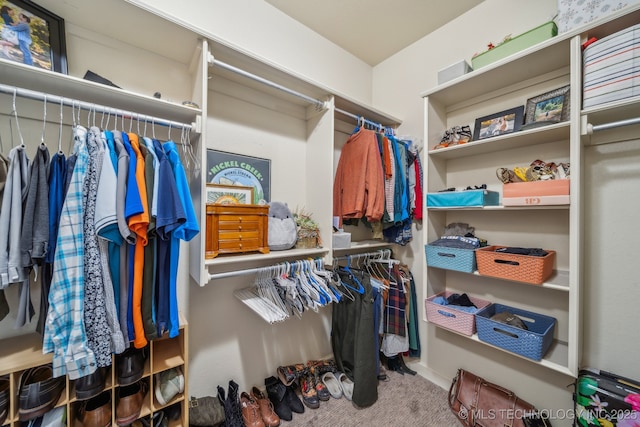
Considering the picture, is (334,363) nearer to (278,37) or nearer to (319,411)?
(319,411)

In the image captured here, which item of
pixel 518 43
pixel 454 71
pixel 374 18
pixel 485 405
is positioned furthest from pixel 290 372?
pixel 374 18

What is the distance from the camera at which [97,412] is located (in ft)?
3.48

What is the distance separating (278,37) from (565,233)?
7.71 ft

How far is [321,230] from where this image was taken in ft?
5.82

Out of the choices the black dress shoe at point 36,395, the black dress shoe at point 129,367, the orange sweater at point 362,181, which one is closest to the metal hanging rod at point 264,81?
the orange sweater at point 362,181

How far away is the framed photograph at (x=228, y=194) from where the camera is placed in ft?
5.02

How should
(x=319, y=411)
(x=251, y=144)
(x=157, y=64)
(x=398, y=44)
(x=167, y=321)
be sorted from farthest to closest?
(x=398, y=44) → (x=251, y=144) → (x=319, y=411) → (x=157, y=64) → (x=167, y=321)

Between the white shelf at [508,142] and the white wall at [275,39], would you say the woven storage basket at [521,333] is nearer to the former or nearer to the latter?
the white shelf at [508,142]

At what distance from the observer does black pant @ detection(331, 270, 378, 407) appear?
5.35 ft

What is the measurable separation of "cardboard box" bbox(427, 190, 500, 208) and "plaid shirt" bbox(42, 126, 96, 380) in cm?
191

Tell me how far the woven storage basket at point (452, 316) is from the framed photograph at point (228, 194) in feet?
4.82

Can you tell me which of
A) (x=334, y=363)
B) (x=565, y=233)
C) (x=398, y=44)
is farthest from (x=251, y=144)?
(x=565, y=233)

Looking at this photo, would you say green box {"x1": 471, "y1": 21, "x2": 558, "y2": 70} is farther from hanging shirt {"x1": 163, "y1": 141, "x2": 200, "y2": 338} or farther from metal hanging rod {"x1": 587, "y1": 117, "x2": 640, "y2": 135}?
hanging shirt {"x1": 163, "y1": 141, "x2": 200, "y2": 338}

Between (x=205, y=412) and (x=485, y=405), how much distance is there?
1.71 metres
